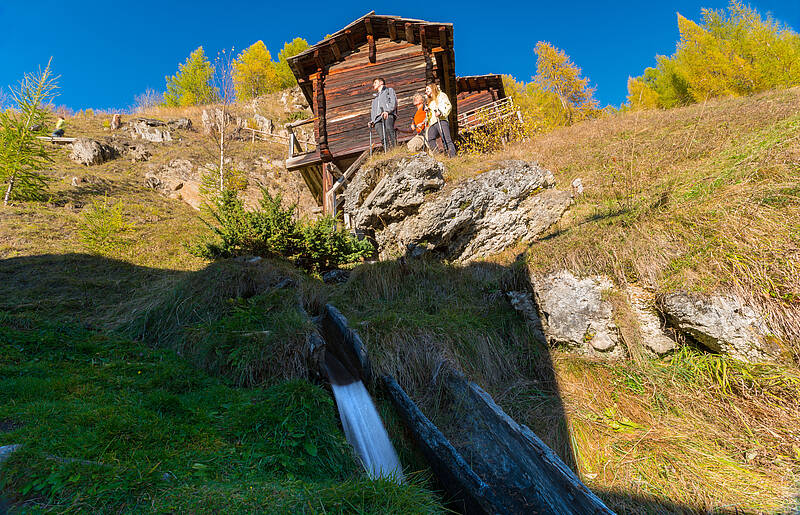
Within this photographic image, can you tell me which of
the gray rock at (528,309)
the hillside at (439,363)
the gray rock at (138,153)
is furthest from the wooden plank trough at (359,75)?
the gray rock at (138,153)

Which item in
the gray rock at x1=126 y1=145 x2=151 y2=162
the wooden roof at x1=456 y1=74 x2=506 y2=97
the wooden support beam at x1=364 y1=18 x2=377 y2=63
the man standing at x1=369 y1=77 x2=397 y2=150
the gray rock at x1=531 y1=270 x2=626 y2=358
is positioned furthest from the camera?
the gray rock at x1=126 y1=145 x2=151 y2=162

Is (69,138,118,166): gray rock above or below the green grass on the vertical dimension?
above

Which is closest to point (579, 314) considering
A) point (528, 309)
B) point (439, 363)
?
point (528, 309)

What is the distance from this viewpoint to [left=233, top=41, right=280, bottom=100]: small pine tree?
36.2m

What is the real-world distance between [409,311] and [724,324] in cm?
388

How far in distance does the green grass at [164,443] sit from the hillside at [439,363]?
0.02 meters

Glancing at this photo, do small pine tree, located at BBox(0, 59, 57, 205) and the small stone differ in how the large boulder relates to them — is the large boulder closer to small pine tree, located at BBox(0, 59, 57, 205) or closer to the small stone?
the small stone

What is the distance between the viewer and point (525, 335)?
16.8ft

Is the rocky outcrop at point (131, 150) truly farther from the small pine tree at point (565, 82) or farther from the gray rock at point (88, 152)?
the small pine tree at point (565, 82)

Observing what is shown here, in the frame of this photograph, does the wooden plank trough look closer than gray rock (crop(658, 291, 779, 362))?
No

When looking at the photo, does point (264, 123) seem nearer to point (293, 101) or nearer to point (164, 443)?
point (293, 101)

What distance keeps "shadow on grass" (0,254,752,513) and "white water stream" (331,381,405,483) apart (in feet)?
1.67

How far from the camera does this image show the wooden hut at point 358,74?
1180cm

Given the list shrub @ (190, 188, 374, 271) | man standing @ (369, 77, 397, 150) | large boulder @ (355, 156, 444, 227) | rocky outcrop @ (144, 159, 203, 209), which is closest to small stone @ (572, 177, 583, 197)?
large boulder @ (355, 156, 444, 227)
